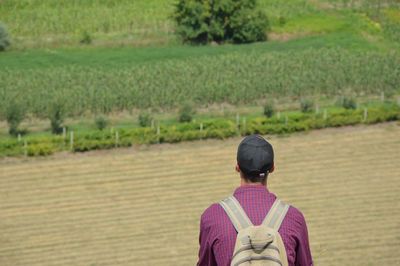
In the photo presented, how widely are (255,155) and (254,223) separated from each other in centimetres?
48

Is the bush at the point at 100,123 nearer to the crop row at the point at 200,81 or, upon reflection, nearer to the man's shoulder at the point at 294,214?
the crop row at the point at 200,81

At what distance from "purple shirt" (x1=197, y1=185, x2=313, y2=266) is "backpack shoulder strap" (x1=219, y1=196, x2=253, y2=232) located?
3 centimetres

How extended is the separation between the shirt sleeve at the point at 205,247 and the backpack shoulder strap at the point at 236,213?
18 cm

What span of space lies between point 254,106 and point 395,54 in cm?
1100

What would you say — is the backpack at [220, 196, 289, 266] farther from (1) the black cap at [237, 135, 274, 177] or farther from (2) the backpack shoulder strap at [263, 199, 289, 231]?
(1) the black cap at [237, 135, 274, 177]

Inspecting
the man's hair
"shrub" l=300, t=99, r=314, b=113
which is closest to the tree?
"shrub" l=300, t=99, r=314, b=113

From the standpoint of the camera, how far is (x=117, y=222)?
28422mm

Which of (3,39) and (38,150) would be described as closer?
(38,150)

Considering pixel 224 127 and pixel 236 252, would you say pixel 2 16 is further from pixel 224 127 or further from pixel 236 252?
pixel 236 252

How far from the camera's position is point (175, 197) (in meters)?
30.2

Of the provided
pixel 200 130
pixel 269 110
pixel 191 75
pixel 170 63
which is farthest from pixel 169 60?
pixel 200 130

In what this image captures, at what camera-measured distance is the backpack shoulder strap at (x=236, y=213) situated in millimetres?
5570

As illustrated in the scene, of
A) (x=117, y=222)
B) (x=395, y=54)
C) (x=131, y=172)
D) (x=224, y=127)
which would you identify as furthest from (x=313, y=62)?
(x=117, y=222)

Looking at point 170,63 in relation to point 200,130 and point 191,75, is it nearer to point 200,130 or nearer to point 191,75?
point 191,75
